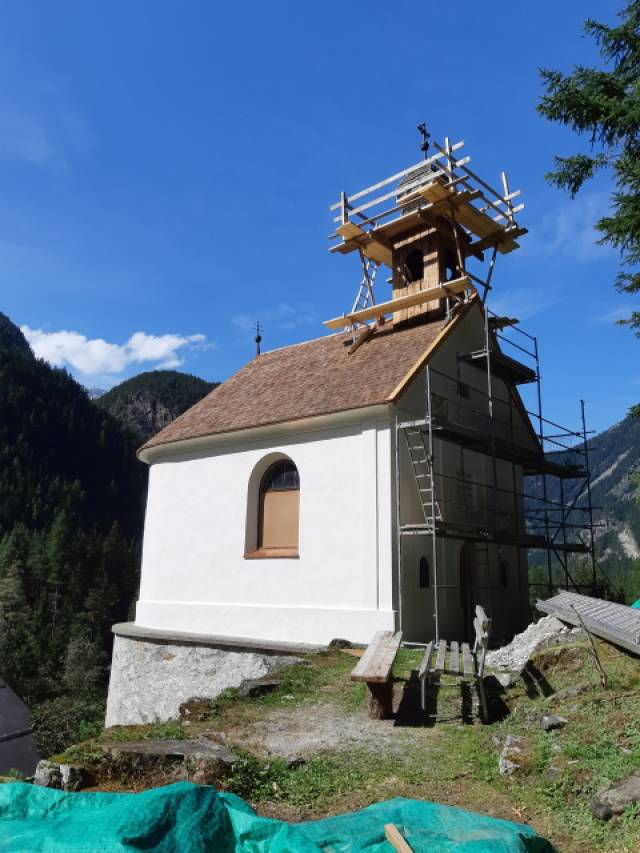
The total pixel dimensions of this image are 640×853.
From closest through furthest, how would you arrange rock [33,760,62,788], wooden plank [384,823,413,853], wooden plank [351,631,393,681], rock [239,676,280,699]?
wooden plank [384,823,413,853] → rock [33,760,62,788] → wooden plank [351,631,393,681] → rock [239,676,280,699]

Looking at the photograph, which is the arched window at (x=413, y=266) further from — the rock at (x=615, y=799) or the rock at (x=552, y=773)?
the rock at (x=615, y=799)

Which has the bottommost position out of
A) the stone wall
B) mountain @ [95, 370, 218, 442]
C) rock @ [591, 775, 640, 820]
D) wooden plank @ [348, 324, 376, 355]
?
the stone wall

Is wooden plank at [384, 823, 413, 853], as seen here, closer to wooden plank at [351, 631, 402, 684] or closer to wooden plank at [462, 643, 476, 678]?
wooden plank at [351, 631, 402, 684]

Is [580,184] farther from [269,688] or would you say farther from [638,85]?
[269,688]

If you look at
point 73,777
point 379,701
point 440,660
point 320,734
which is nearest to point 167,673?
point 379,701

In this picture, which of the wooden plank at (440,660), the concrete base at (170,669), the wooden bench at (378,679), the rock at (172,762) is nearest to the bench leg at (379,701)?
the wooden bench at (378,679)

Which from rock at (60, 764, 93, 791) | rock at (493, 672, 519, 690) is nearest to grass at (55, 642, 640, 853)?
rock at (493, 672, 519, 690)

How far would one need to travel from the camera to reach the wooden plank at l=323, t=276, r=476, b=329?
687 inches

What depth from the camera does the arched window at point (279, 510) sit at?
626 inches

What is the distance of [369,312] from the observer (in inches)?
742

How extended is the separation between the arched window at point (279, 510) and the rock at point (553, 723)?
9.23 metres

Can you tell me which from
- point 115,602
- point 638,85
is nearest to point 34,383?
point 115,602

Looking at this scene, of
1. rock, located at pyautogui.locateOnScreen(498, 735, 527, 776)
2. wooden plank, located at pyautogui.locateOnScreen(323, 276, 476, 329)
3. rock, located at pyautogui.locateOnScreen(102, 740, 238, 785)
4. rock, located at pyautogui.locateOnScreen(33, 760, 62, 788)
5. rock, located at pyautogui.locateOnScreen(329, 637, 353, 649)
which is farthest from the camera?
wooden plank, located at pyautogui.locateOnScreen(323, 276, 476, 329)

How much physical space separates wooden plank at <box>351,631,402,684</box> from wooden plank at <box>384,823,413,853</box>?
4023mm
